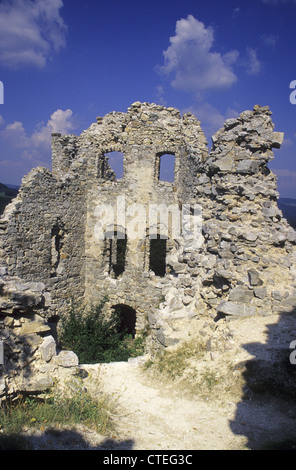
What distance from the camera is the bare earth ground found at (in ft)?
15.3

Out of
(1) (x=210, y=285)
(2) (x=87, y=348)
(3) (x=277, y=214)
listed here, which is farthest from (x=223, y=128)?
(2) (x=87, y=348)

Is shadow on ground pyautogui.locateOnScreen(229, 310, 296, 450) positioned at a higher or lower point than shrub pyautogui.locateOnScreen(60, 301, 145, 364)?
higher

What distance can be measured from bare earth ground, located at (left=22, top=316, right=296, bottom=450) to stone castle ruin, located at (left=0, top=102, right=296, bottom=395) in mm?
876

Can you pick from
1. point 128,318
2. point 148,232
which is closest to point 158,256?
point 128,318

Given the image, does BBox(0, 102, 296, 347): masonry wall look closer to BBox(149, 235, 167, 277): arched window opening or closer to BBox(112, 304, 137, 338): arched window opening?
BBox(112, 304, 137, 338): arched window opening

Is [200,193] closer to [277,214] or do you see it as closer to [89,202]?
[277,214]

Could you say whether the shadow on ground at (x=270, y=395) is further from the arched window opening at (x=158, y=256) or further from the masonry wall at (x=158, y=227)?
the arched window opening at (x=158, y=256)

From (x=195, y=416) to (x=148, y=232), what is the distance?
881 centimetres

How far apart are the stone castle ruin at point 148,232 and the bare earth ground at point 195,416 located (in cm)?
88

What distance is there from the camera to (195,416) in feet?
17.7

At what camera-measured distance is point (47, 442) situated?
14.9ft

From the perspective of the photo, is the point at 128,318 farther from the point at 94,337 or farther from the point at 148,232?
the point at 148,232

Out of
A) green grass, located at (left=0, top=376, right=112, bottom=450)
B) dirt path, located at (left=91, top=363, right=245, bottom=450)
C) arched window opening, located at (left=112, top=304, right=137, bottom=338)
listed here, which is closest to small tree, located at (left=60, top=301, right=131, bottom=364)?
arched window opening, located at (left=112, top=304, right=137, bottom=338)

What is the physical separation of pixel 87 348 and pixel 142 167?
718 cm
